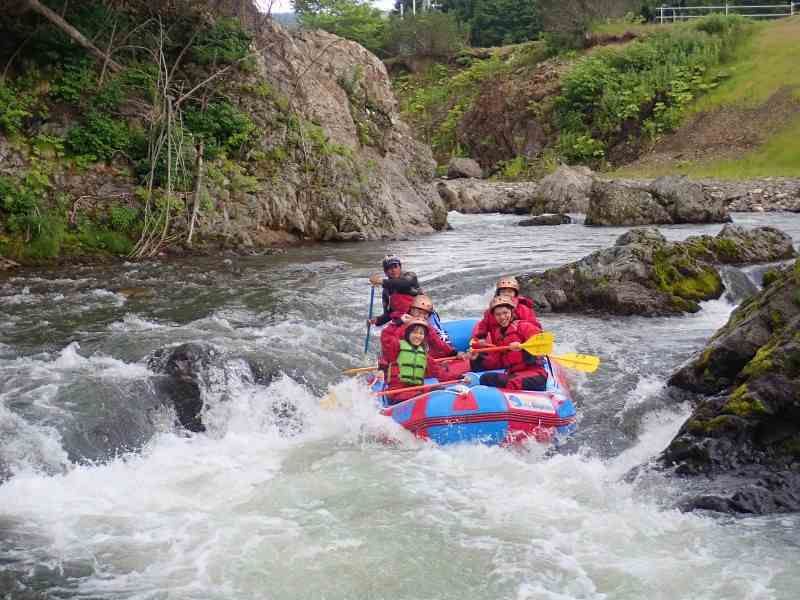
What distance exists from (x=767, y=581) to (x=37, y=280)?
11.3 metres

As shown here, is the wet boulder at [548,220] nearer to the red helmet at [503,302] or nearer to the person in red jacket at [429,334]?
the person in red jacket at [429,334]

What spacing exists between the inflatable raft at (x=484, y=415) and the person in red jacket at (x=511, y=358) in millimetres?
340

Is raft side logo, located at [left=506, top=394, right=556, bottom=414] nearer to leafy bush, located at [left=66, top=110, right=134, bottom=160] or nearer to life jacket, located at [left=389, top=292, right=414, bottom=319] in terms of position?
life jacket, located at [left=389, top=292, right=414, bottom=319]

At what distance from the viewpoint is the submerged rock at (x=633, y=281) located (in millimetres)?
12141

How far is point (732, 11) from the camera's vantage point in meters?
44.9

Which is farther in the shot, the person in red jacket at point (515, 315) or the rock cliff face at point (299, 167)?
the rock cliff face at point (299, 167)

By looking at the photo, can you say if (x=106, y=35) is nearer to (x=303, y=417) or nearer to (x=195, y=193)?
(x=195, y=193)

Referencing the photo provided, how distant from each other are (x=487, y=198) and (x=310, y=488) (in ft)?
79.5

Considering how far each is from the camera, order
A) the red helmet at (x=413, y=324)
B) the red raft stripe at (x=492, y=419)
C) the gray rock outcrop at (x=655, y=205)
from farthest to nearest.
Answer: the gray rock outcrop at (x=655, y=205)
the red helmet at (x=413, y=324)
the red raft stripe at (x=492, y=419)

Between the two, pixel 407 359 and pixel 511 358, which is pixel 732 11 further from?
pixel 407 359

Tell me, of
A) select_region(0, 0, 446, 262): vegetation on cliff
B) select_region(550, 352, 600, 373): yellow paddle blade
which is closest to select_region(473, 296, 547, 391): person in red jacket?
select_region(550, 352, 600, 373): yellow paddle blade

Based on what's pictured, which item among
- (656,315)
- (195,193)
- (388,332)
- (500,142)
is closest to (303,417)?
(388,332)

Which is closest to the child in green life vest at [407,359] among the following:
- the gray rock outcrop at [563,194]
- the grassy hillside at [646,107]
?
the gray rock outcrop at [563,194]

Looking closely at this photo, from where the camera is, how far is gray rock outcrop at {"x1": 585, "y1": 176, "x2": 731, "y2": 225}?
2177 centimetres
